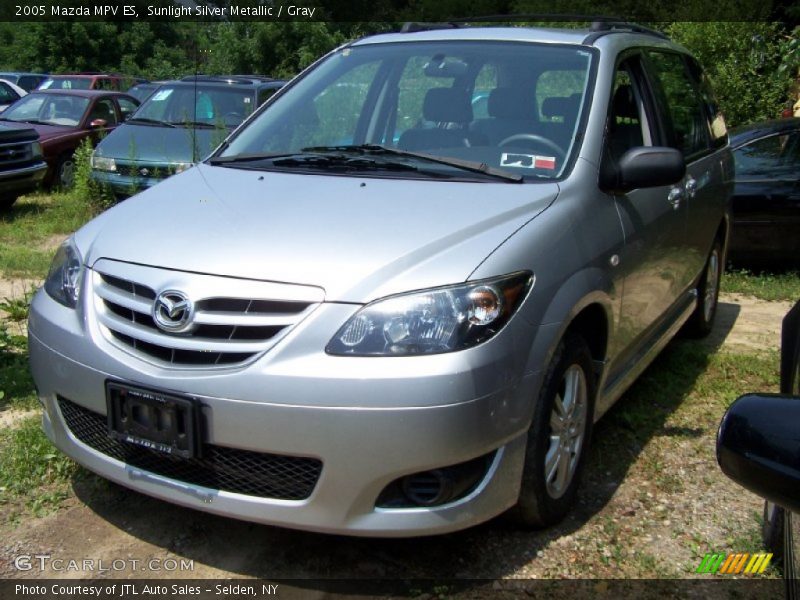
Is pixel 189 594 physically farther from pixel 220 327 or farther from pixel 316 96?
pixel 316 96

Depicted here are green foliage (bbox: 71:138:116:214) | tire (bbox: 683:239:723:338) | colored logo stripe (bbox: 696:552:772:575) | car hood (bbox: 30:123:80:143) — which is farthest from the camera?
car hood (bbox: 30:123:80:143)

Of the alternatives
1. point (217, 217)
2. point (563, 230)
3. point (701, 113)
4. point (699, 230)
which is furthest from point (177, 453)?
point (701, 113)

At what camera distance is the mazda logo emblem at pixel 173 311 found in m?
2.69

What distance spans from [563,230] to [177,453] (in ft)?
4.97

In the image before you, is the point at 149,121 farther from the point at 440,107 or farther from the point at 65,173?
the point at 440,107

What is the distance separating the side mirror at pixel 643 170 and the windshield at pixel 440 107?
0.20 metres

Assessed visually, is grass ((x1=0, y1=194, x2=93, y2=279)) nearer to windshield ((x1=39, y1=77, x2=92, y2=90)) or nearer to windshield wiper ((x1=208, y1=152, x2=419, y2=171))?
windshield wiper ((x1=208, y1=152, x2=419, y2=171))

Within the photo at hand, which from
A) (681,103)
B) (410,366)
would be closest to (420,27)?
(681,103)

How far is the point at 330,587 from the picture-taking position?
2834mm

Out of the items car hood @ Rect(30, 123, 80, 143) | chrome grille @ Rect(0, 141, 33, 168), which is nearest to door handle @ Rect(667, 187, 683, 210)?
chrome grille @ Rect(0, 141, 33, 168)

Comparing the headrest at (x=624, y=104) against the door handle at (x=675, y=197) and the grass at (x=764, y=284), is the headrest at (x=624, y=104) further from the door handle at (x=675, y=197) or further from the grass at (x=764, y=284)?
the grass at (x=764, y=284)

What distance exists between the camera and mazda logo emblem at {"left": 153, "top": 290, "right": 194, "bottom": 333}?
8.83 ft

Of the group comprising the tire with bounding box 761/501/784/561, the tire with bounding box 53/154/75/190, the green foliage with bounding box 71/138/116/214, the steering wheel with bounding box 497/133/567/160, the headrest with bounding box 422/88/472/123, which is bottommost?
the tire with bounding box 53/154/75/190

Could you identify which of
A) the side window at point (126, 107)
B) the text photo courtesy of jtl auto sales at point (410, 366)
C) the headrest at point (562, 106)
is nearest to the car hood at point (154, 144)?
the side window at point (126, 107)
